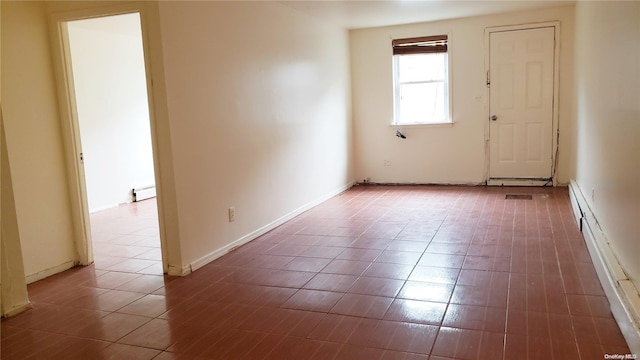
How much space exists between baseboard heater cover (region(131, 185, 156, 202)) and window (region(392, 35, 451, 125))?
3687 mm

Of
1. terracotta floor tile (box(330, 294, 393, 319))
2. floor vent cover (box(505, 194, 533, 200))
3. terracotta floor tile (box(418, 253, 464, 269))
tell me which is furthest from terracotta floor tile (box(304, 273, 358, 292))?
floor vent cover (box(505, 194, 533, 200))

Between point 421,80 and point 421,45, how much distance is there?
1.59ft

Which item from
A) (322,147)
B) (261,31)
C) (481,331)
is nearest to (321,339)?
(481,331)

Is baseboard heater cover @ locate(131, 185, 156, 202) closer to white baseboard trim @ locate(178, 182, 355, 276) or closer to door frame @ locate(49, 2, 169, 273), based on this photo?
white baseboard trim @ locate(178, 182, 355, 276)

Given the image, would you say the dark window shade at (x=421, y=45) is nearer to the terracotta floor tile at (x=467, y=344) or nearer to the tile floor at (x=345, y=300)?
the tile floor at (x=345, y=300)

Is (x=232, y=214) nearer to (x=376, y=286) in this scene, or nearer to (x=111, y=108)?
(x=376, y=286)

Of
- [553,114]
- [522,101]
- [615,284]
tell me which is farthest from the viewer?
[522,101]

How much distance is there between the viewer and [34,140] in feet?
10.8

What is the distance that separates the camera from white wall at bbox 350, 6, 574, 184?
241 inches

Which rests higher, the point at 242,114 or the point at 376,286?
the point at 242,114

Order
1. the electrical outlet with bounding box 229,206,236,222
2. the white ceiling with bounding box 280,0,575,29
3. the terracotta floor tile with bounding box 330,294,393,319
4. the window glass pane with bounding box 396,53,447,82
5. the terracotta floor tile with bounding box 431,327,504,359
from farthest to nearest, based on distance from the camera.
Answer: the window glass pane with bounding box 396,53,447,82
the white ceiling with bounding box 280,0,575,29
the electrical outlet with bounding box 229,206,236,222
the terracotta floor tile with bounding box 330,294,393,319
the terracotta floor tile with bounding box 431,327,504,359

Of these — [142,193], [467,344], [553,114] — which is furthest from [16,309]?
[553,114]

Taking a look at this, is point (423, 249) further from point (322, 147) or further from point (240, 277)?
point (322, 147)

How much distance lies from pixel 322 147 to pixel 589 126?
2951 millimetres
